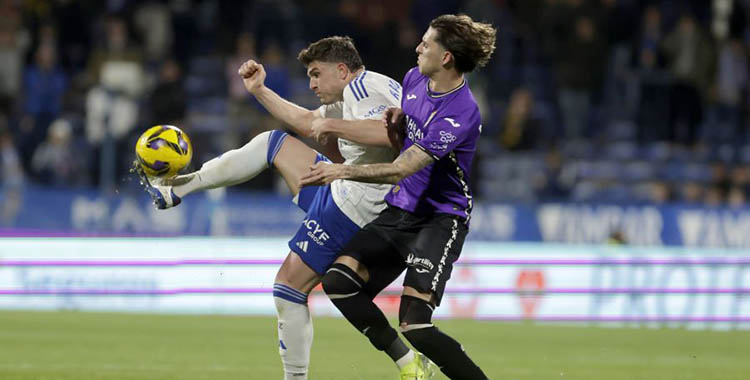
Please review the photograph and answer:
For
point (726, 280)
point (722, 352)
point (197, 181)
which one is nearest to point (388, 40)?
point (726, 280)

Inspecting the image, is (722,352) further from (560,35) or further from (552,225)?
(560,35)

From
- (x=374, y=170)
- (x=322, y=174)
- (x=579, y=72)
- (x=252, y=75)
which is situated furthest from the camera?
(x=579, y=72)

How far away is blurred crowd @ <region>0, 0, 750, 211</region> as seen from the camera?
16891 mm

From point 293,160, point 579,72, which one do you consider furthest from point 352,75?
point 579,72

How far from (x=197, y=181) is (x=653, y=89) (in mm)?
12264

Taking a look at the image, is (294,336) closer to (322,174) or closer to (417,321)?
(417,321)

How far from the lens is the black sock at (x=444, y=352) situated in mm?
6992

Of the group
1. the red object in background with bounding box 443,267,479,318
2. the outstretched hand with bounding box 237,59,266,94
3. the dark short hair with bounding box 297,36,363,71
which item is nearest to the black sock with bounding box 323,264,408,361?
the outstretched hand with bounding box 237,59,266,94

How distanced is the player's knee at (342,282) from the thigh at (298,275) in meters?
0.20

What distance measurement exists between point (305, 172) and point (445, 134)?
1.11 meters

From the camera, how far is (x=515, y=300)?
15219 millimetres

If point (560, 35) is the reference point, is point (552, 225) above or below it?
below

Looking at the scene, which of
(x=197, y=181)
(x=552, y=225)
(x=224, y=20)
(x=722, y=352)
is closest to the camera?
(x=197, y=181)

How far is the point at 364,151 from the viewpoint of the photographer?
7.51 metres
